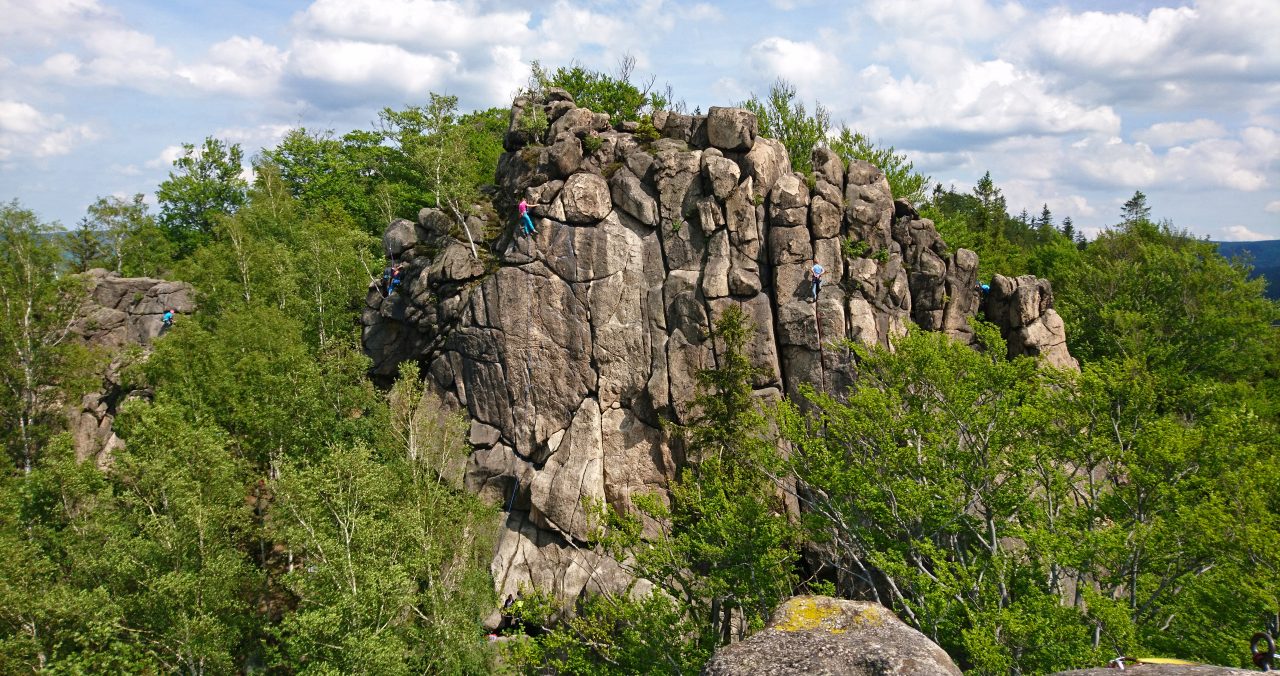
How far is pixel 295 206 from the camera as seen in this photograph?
58156mm

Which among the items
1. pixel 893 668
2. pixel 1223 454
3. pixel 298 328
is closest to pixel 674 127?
pixel 298 328

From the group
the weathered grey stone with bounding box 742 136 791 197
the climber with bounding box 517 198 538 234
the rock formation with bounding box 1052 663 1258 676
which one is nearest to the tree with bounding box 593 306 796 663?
the weathered grey stone with bounding box 742 136 791 197

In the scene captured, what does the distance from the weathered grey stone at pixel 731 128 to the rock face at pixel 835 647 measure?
2709cm

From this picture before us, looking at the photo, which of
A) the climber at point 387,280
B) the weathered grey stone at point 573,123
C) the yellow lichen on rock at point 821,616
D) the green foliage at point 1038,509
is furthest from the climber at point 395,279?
the yellow lichen on rock at point 821,616

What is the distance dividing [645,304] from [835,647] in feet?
84.8

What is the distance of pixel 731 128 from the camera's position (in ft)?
112

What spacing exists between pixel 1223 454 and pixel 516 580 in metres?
26.7

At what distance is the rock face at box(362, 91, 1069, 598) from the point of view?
33.1m

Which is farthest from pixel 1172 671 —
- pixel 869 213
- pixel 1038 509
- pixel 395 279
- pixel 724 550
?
pixel 395 279

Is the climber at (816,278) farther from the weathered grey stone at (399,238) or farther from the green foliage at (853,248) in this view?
the weathered grey stone at (399,238)

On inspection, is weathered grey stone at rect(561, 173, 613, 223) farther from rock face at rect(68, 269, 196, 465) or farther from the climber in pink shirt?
rock face at rect(68, 269, 196, 465)

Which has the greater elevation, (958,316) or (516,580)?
(958,316)

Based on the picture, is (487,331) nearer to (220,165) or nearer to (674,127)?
(674,127)

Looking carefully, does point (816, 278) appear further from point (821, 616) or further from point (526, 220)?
point (821, 616)
